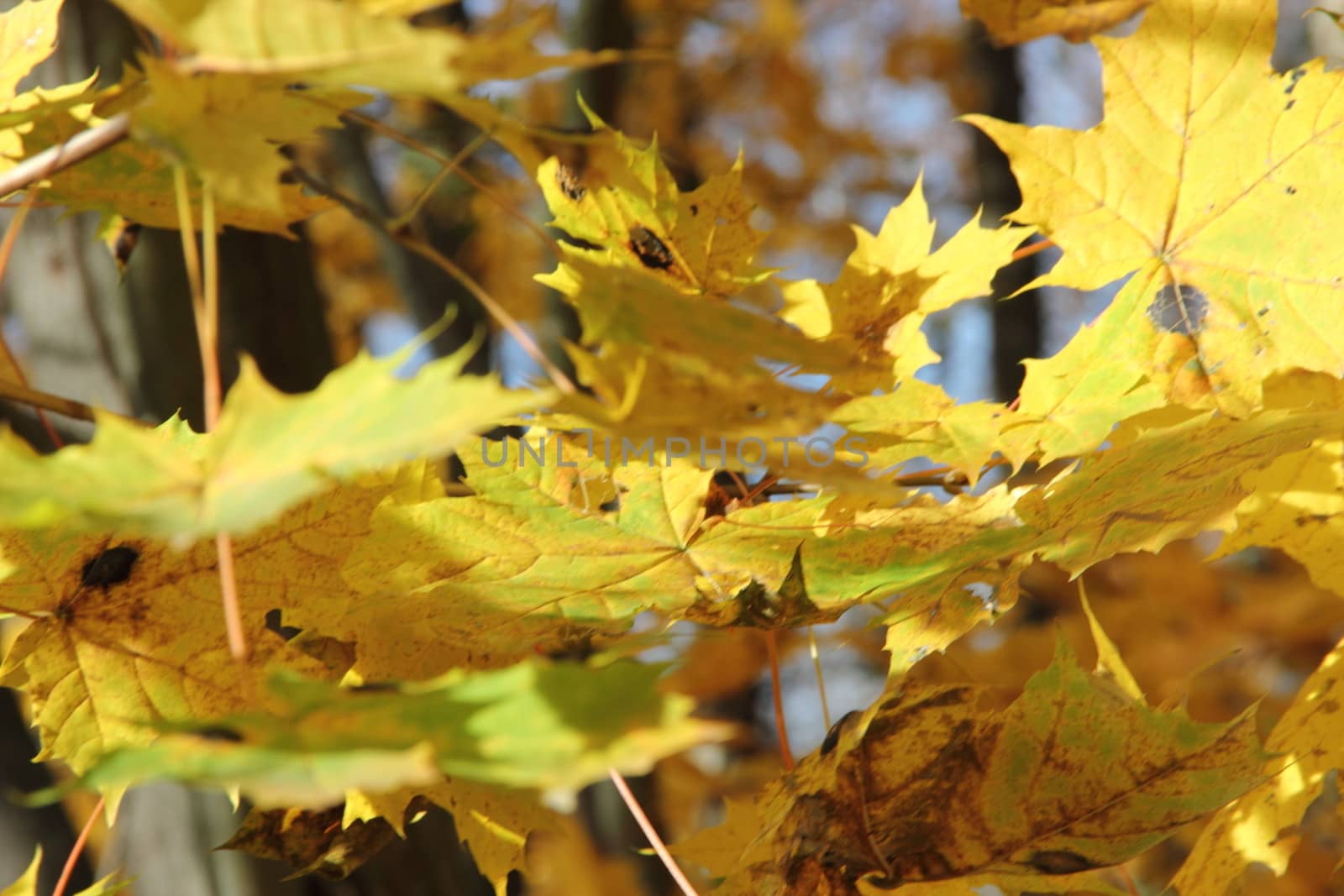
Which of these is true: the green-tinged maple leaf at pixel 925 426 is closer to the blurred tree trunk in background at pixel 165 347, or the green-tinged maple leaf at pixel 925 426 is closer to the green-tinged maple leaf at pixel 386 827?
the green-tinged maple leaf at pixel 386 827

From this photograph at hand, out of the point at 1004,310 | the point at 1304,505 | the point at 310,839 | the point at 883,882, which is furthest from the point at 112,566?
the point at 1004,310

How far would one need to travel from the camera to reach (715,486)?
547mm

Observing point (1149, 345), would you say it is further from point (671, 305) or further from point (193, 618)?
point (193, 618)

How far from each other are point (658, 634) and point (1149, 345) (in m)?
0.32

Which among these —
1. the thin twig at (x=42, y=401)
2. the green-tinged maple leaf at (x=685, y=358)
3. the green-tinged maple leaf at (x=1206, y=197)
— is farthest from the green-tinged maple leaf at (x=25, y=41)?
the green-tinged maple leaf at (x=1206, y=197)

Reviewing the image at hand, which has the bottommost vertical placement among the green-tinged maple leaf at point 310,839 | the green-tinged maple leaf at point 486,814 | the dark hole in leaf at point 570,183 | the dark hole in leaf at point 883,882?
the green-tinged maple leaf at point 310,839

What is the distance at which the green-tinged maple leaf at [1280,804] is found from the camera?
1.84 feet

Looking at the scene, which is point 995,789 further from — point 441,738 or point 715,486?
point 441,738

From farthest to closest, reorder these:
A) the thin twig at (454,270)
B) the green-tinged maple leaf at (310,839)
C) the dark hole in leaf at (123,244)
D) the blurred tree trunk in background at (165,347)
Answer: the blurred tree trunk in background at (165,347) → the dark hole in leaf at (123,244) → the green-tinged maple leaf at (310,839) → the thin twig at (454,270)

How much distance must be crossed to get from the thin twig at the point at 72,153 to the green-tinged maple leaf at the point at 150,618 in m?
0.18

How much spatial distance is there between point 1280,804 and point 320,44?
0.57m

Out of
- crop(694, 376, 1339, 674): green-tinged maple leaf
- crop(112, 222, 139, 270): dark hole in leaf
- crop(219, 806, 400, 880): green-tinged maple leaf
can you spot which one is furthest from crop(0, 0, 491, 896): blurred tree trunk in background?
crop(694, 376, 1339, 674): green-tinged maple leaf

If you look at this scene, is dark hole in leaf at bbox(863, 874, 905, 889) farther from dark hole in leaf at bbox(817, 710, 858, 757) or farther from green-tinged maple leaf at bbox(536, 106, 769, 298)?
green-tinged maple leaf at bbox(536, 106, 769, 298)

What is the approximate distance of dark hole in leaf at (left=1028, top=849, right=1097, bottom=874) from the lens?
0.47 metres
